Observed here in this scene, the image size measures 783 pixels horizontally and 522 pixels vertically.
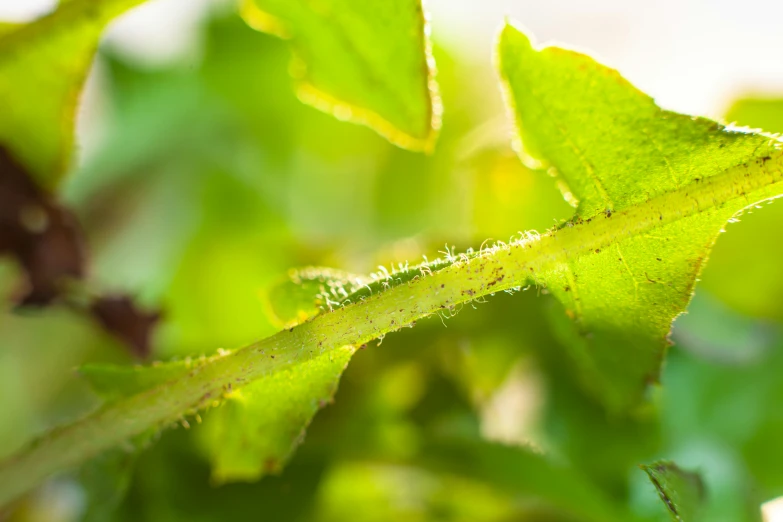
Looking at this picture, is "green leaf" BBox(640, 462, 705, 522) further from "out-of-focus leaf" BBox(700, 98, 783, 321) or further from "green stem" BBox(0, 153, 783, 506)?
"out-of-focus leaf" BBox(700, 98, 783, 321)

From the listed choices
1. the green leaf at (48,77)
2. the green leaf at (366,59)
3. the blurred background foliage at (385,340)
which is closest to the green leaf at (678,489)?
the blurred background foliage at (385,340)

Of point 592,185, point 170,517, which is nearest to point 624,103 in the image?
point 592,185

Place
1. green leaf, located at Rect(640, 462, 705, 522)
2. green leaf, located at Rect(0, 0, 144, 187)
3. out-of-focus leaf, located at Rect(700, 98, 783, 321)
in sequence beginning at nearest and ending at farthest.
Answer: green leaf, located at Rect(640, 462, 705, 522) < green leaf, located at Rect(0, 0, 144, 187) < out-of-focus leaf, located at Rect(700, 98, 783, 321)

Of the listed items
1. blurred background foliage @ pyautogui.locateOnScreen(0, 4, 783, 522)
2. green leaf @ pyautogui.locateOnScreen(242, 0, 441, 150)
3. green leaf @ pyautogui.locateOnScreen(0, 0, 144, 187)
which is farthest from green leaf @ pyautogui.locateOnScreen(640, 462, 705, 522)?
green leaf @ pyautogui.locateOnScreen(0, 0, 144, 187)

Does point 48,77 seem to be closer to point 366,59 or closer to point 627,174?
point 366,59

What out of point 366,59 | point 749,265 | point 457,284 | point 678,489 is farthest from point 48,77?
point 749,265

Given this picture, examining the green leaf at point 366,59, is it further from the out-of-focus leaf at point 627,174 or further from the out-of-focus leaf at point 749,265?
the out-of-focus leaf at point 749,265
